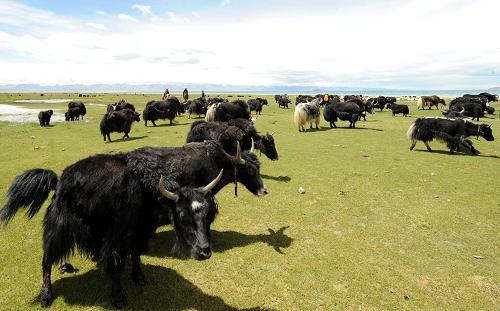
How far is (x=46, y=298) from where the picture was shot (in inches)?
184

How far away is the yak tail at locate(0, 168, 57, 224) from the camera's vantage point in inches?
186

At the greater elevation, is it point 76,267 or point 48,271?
point 48,271

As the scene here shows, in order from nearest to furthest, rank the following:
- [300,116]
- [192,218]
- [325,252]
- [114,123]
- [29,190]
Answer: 1. [192,218]
2. [29,190]
3. [325,252]
4. [114,123]
5. [300,116]

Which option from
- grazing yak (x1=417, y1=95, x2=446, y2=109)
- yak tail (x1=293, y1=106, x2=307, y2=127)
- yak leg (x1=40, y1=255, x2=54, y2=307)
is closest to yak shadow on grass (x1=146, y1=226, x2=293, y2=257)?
yak leg (x1=40, y1=255, x2=54, y2=307)

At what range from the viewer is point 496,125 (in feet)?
83.2

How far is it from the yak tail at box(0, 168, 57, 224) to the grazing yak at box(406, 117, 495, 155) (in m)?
16.8

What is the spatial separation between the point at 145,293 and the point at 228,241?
7.34 feet

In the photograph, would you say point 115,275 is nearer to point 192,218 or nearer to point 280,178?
point 192,218

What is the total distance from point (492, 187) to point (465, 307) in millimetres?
7558

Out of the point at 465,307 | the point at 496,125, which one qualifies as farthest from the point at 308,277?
the point at 496,125


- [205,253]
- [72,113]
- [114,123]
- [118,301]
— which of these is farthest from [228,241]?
[72,113]

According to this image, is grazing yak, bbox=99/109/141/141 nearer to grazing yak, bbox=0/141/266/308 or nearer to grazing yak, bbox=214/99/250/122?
grazing yak, bbox=214/99/250/122

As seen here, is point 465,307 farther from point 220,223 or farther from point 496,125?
point 496,125

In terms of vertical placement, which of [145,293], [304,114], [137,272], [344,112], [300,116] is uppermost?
[344,112]
